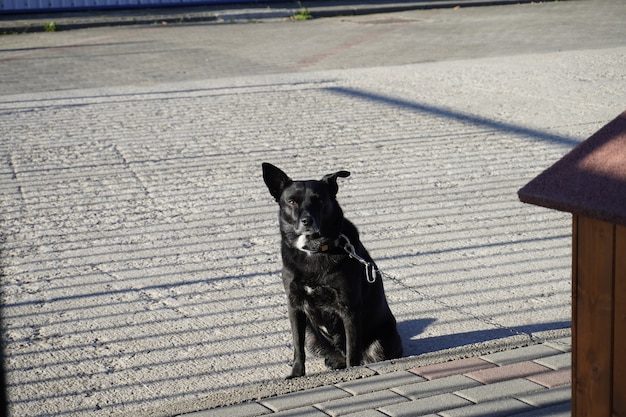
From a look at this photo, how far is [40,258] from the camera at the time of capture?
6109 millimetres

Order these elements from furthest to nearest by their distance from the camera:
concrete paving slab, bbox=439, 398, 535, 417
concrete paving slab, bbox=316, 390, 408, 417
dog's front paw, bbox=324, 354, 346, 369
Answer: dog's front paw, bbox=324, 354, 346, 369 < concrete paving slab, bbox=316, 390, 408, 417 < concrete paving slab, bbox=439, 398, 535, 417

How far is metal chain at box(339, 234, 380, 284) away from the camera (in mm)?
4305

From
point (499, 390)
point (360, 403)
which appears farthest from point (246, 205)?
point (499, 390)

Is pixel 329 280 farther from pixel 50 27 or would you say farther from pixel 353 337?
pixel 50 27

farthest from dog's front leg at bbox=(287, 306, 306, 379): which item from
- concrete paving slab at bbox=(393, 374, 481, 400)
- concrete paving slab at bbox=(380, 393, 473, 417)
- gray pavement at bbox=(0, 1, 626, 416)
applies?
concrete paving slab at bbox=(380, 393, 473, 417)

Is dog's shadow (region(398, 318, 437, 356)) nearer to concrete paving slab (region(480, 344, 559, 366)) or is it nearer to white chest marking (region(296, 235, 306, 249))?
concrete paving slab (region(480, 344, 559, 366))

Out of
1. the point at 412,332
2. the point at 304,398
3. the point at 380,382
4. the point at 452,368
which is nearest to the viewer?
the point at 304,398

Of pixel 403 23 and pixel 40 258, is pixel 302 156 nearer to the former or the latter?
pixel 40 258

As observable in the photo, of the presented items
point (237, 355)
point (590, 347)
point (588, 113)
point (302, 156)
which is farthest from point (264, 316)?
point (588, 113)

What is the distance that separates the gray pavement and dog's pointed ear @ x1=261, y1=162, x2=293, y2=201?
2.68 feet

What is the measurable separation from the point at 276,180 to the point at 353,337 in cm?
84

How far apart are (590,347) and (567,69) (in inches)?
424

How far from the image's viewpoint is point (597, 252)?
258cm

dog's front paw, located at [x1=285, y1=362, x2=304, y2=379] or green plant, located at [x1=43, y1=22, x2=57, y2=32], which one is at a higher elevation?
green plant, located at [x1=43, y1=22, x2=57, y2=32]
